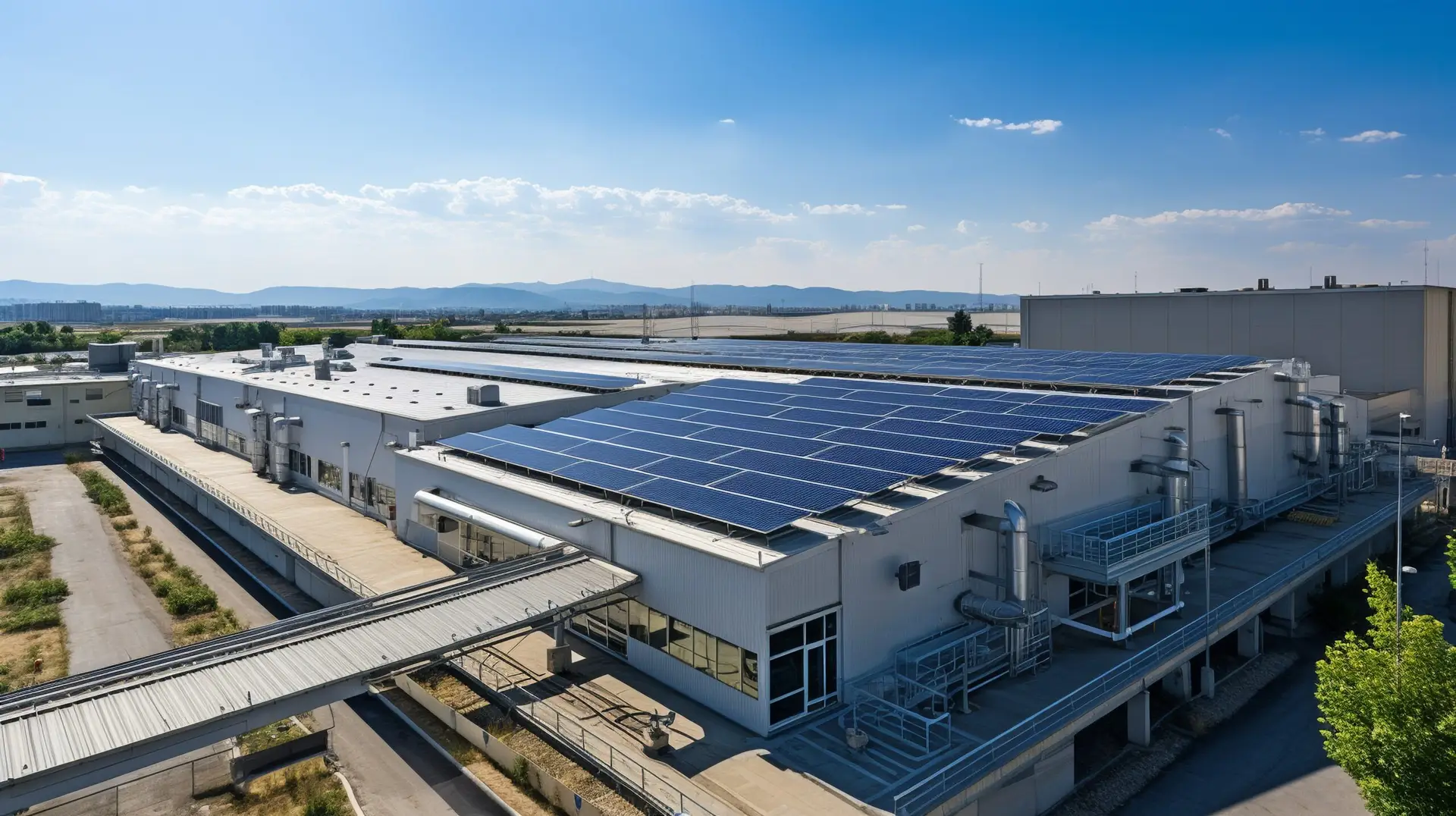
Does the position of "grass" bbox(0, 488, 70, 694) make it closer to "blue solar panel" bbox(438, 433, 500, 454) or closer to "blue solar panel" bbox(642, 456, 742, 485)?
"blue solar panel" bbox(438, 433, 500, 454)

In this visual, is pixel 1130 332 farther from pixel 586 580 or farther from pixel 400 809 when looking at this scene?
pixel 400 809

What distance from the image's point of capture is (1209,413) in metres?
32.5

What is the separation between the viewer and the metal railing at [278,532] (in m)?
28.8

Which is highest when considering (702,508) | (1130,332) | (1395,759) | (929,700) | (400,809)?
(1130,332)

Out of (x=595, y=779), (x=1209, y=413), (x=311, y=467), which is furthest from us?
(x=311, y=467)

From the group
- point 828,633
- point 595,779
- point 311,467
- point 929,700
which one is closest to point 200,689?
point 595,779

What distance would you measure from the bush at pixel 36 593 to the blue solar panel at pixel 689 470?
2543 centimetres

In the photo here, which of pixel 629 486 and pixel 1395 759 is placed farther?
pixel 629 486

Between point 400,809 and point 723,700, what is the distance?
24.8 feet

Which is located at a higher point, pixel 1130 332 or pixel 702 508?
pixel 1130 332

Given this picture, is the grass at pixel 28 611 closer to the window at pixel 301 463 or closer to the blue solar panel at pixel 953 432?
the window at pixel 301 463

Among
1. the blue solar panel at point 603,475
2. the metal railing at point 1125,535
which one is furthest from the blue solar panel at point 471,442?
the metal railing at point 1125,535

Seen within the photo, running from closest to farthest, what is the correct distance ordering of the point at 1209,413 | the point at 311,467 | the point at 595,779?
the point at 595,779
the point at 1209,413
the point at 311,467

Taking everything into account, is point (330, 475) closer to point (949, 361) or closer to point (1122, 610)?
point (949, 361)
